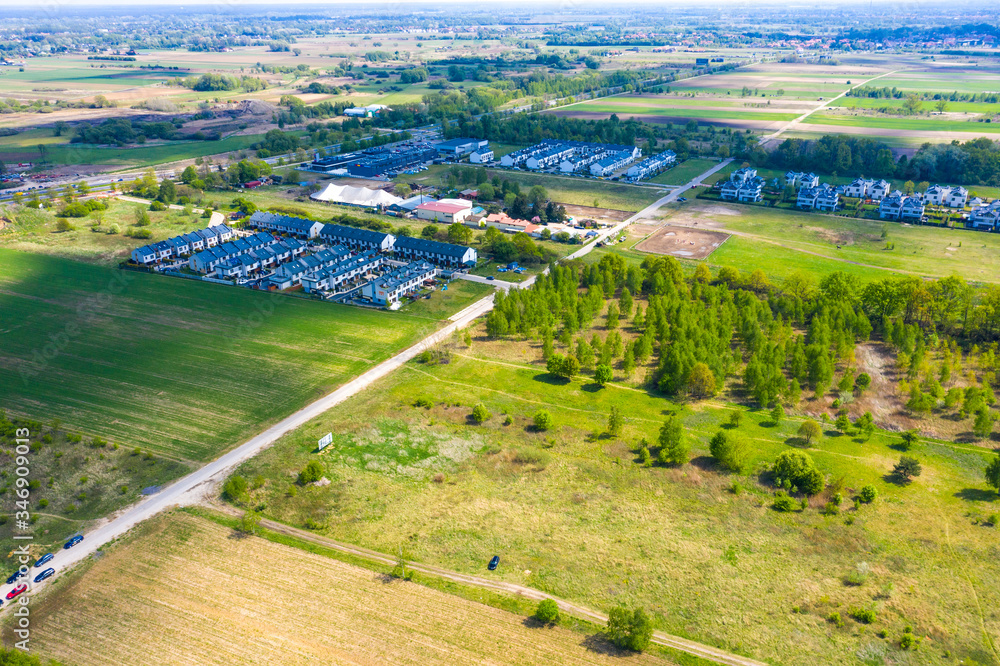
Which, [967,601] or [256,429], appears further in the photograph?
[256,429]

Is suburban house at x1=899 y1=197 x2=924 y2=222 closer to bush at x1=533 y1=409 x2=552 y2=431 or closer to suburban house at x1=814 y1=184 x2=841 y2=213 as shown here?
suburban house at x1=814 y1=184 x2=841 y2=213

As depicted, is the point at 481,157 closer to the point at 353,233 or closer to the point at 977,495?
the point at 353,233

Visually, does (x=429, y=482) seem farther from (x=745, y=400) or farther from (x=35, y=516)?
(x=745, y=400)

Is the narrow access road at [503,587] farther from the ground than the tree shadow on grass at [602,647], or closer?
farther from the ground

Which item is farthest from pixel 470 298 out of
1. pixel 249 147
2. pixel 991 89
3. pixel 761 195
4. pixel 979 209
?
pixel 991 89

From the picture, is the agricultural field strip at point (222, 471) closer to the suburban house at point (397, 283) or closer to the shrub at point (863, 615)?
the shrub at point (863, 615)

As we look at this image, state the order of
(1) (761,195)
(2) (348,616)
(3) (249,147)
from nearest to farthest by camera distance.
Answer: (2) (348,616)
(1) (761,195)
(3) (249,147)

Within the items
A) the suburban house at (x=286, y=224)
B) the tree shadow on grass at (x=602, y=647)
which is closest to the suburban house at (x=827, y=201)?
the suburban house at (x=286, y=224)

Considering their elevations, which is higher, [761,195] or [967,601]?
[761,195]
